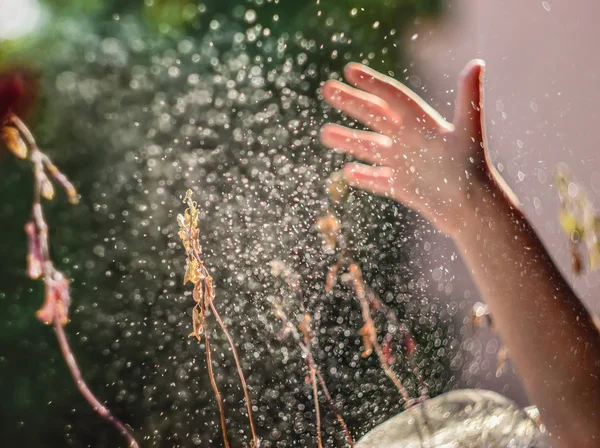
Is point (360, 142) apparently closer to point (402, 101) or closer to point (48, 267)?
point (402, 101)

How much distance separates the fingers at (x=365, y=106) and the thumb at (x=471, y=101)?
2.4 inches

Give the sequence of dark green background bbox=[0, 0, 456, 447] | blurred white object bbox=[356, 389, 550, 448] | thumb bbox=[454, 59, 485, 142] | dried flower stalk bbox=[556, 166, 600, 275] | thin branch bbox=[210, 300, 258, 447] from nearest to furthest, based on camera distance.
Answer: thumb bbox=[454, 59, 485, 142], blurred white object bbox=[356, 389, 550, 448], dried flower stalk bbox=[556, 166, 600, 275], dark green background bbox=[0, 0, 456, 447], thin branch bbox=[210, 300, 258, 447]

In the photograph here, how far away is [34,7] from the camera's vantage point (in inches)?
37.2

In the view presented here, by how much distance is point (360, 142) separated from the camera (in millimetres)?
512

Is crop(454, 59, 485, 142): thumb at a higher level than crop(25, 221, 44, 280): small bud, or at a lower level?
lower

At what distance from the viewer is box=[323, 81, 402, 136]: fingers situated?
1.62ft

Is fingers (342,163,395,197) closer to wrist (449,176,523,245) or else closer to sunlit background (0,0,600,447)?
wrist (449,176,523,245)

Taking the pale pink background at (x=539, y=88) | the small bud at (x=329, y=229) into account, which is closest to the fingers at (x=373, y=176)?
the pale pink background at (x=539, y=88)

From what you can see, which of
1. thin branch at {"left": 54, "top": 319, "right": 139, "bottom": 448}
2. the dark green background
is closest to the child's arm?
the dark green background

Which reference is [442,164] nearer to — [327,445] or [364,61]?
[364,61]

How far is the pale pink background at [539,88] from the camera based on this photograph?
938mm

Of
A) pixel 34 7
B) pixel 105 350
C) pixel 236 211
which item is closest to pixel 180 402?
pixel 105 350

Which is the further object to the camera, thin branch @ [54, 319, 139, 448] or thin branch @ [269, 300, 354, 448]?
thin branch @ [269, 300, 354, 448]

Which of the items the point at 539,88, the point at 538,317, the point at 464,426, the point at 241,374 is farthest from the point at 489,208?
the point at 241,374
